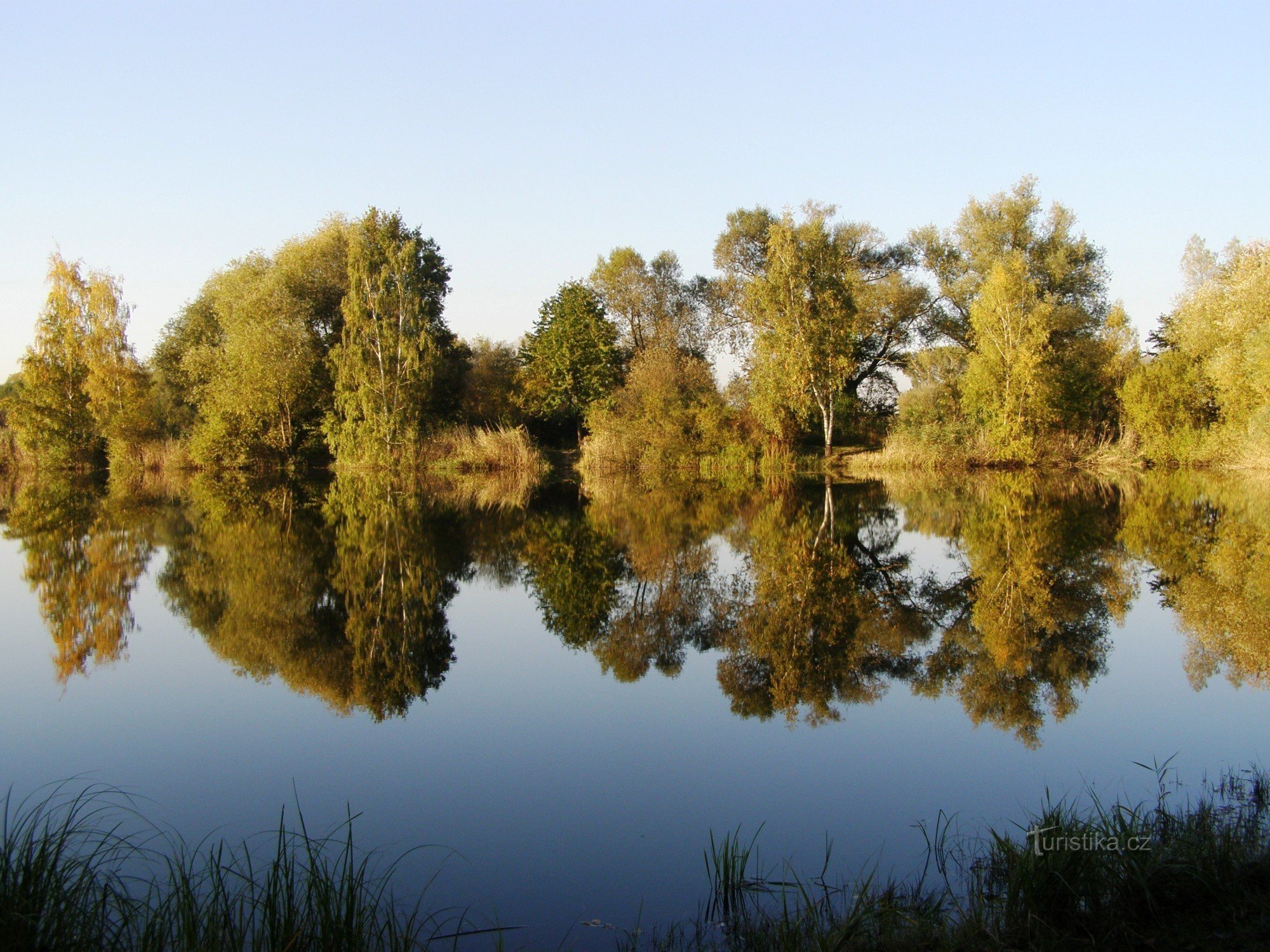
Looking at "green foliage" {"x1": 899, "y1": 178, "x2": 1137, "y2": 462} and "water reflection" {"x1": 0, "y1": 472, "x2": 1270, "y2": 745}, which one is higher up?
"green foliage" {"x1": 899, "y1": 178, "x2": 1137, "y2": 462}

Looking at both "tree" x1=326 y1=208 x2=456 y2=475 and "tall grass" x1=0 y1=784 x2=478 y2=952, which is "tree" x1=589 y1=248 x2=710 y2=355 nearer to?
"tree" x1=326 y1=208 x2=456 y2=475

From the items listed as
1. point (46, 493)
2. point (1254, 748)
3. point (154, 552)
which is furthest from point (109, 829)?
point (46, 493)

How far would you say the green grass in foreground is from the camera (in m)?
2.80

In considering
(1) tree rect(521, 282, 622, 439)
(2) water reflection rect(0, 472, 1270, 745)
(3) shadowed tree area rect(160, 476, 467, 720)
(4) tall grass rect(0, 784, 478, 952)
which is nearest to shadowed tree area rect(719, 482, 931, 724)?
(2) water reflection rect(0, 472, 1270, 745)

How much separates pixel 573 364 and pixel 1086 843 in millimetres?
35787

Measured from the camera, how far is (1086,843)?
10.5 ft

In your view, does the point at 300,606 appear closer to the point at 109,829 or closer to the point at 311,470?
the point at 109,829

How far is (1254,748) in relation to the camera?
15.9 ft

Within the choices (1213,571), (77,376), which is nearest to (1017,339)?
(1213,571)

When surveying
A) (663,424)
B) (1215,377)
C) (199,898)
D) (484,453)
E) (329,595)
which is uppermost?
(1215,377)

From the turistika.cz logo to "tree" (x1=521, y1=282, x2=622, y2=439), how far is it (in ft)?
114

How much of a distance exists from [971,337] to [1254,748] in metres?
32.2

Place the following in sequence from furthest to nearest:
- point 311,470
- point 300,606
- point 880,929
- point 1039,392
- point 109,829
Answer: point 311,470 → point 1039,392 → point 300,606 → point 109,829 → point 880,929

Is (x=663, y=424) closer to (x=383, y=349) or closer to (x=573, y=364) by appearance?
(x=573, y=364)
